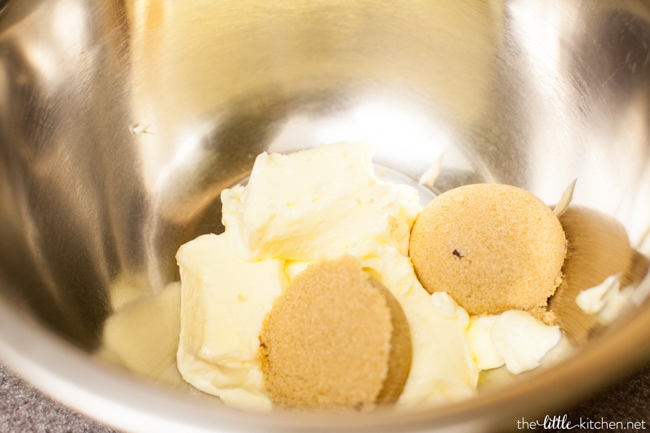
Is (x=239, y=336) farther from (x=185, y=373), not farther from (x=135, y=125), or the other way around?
(x=135, y=125)

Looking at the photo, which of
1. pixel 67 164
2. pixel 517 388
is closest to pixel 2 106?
pixel 67 164

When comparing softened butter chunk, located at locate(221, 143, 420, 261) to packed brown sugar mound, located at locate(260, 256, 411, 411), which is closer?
packed brown sugar mound, located at locate(260, 256, 411, 411)

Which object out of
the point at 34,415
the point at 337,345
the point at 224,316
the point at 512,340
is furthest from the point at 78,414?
the point at 512,340

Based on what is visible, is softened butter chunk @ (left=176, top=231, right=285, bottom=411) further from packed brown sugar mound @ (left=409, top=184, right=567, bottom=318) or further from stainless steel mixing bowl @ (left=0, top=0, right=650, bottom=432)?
packed brown sugar mound @ (left=409, top=184, right=567, bottom=318)

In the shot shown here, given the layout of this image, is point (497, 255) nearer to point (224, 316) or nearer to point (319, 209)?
A: point (319, 209)

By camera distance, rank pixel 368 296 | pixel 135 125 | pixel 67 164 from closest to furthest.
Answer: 1. pixel 368 296
2. pixel 67 164
3. pixel 135 125

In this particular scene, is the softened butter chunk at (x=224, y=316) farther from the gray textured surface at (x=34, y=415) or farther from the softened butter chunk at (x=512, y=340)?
the softened butter chunk at (x=512, y=340)

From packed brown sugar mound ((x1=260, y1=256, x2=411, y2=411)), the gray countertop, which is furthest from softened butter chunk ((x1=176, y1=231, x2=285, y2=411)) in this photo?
the gray countertop
